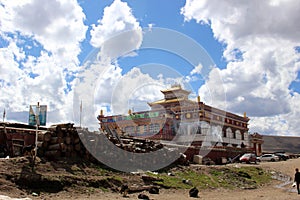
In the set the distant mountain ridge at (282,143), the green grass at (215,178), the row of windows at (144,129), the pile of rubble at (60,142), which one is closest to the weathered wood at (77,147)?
the pile of rubble at (60,142)

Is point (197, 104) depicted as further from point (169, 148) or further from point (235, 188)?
point (235, 188)

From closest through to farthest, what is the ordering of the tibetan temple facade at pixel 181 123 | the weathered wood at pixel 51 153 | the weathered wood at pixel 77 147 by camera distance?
Result: the weathered wood at pixel 51 153, the weathered wood at pixel 77 147, the tibetan temple facade at pixel 181 123

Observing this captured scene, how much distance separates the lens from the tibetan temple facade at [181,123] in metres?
48.2

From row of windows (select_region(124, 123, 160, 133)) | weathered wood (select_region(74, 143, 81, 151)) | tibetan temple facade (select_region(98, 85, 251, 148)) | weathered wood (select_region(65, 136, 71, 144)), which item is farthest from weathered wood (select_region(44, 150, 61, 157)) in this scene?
row of windows (select_region(124, 123, 160, 133))

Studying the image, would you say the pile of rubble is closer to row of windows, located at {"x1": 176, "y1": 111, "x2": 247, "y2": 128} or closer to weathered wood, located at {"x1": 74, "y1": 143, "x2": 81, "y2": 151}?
weathered wood, located at {"x1": 74, "y1": 143, "x2": 81, "y2": 151}

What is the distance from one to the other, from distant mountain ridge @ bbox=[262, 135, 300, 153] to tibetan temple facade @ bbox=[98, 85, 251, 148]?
1589 inches

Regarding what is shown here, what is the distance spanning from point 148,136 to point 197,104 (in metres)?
8.29

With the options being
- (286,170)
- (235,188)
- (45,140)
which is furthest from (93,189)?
(286,170)

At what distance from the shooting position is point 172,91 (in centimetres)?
5534

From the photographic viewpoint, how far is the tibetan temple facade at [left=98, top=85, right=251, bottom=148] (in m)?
48.2

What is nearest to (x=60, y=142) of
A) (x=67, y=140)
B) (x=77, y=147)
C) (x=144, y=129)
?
(x=67, y=140)

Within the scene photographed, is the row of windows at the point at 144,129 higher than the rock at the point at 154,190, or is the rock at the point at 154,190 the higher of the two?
the row of windows at the point at 144,129

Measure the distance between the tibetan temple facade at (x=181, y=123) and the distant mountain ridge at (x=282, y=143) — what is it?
132 feet

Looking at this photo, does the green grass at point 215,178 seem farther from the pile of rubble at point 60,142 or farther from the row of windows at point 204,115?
the row of windows at point 204,115
